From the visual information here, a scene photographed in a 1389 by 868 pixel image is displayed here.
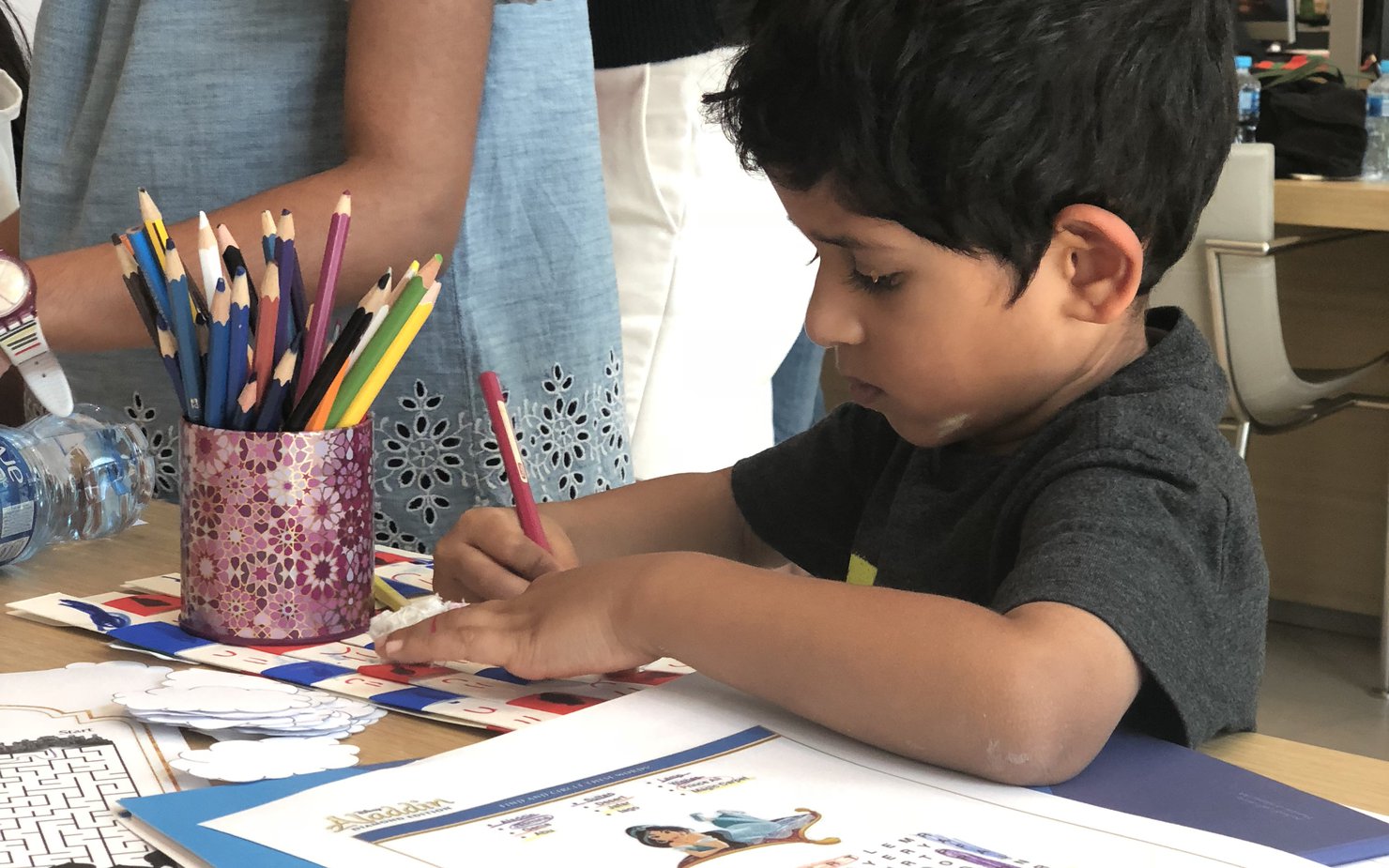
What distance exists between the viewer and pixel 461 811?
1.63 feet

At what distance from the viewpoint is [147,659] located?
27.0 inches

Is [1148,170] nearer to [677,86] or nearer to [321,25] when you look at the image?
[321,25]

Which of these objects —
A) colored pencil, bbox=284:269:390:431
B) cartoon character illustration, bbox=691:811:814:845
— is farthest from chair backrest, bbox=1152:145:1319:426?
cartoon character illustration, bbox=691:811:814:845

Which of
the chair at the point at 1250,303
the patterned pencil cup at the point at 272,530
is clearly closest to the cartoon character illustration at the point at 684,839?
the patterned pencil cup at the point at 272,530

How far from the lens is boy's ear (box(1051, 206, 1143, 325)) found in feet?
2.29

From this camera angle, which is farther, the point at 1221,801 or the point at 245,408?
the point at 245,408

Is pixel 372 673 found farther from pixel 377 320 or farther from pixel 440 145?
pixel 440 145

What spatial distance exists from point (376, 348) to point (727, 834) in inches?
12.5

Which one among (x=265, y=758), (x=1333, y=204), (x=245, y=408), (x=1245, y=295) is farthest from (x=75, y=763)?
(x=1333, y=204)

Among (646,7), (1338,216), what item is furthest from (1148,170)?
(1338,216)

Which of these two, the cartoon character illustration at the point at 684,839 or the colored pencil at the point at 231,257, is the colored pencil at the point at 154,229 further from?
the cartoon character illustration at the point at 684,839

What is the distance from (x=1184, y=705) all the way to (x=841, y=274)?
0.26 m

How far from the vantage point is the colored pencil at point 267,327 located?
0.67 m

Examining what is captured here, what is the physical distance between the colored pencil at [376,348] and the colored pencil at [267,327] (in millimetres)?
35
